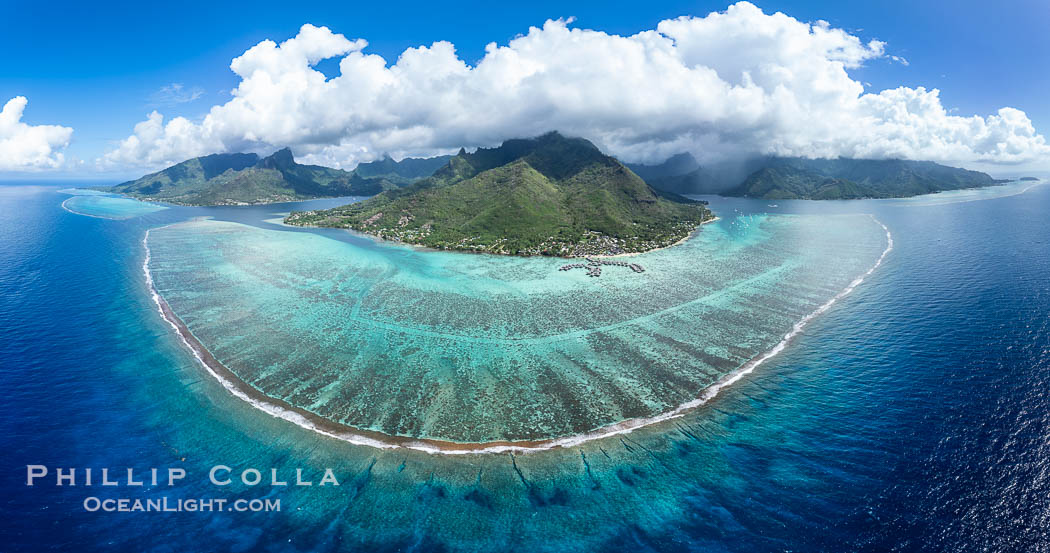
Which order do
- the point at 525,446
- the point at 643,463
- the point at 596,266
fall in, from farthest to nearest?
the point at 596,266 → the point at 525,446 → the point at 643,463

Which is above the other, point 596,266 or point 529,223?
Result: point 529,223

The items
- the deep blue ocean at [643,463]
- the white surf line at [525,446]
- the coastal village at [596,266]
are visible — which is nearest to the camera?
the deep blue ocean at [643,463]

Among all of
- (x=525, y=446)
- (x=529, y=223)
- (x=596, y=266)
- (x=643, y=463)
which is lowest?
(x=643, y=463)

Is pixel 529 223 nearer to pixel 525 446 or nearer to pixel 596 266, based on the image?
pixel 596 266

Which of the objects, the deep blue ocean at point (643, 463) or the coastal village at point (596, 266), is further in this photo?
the coastal village at point (596, 266)

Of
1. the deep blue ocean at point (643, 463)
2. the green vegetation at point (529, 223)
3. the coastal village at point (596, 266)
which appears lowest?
the deep blue ocean at point (643, 463)

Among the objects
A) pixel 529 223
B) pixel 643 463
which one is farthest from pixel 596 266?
pixel 643 463

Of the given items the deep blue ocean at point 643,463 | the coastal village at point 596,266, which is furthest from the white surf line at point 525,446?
the coastal village at point 596,266

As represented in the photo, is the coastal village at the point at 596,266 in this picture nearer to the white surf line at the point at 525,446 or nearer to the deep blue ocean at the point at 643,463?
the white surf line at the point at 525,446

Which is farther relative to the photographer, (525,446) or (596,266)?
(596,266)
